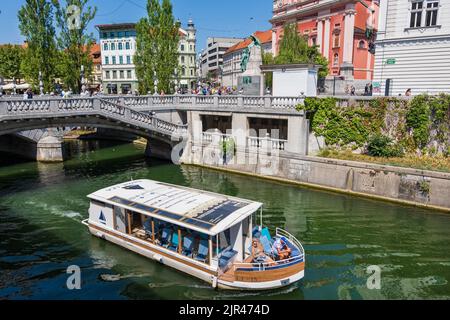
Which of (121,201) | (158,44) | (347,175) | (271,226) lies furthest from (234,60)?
(121,201)

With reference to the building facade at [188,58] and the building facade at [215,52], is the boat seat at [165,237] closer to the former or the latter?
the building facade at [188,58]

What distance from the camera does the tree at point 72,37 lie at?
118 ft

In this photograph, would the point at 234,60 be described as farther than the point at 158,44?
Yes

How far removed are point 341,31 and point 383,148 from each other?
36750 mm

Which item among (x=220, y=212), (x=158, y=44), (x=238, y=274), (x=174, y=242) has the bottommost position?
(x=238, y=274)

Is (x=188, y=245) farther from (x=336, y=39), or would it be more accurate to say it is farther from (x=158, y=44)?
(x=336, y=39)

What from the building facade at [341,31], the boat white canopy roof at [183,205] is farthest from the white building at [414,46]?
the boat white canopy roof at [183,205]

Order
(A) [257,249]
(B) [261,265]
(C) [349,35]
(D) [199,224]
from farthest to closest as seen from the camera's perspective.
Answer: (C) [349,35]
(A) [257,249]
(D) [199,224]
(B) [261,265]

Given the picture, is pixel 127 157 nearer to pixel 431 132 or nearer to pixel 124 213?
pixel 124 213

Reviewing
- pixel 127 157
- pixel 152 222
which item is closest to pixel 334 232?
pixel 152 222

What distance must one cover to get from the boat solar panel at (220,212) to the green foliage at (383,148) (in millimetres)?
13659

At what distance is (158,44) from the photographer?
3906 centimetres

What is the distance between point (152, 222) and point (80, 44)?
28514 mm

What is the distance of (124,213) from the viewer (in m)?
15.7
